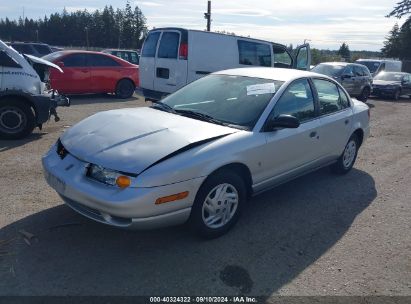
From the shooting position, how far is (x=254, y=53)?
430 inches

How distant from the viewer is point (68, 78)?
12.2 metres

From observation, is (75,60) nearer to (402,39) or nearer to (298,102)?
(298,102)

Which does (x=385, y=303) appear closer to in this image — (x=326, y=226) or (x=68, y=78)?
(x=326, y=226)

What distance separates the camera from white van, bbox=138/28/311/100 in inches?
377

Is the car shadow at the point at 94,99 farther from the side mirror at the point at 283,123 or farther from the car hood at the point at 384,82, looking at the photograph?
the car hood at the point at 384,82

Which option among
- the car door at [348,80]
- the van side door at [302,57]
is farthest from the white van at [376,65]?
the van side door at [302,57]

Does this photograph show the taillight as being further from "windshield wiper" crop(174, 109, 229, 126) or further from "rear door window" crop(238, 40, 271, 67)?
"windshield wiper" crop(174, 109, 229, 126)

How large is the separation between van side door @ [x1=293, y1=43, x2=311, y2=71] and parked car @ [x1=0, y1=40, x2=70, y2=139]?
7555 mm

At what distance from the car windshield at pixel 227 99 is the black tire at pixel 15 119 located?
11.0 feet

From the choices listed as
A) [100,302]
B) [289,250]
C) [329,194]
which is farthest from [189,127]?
[329,194]

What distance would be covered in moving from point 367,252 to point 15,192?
384 cm

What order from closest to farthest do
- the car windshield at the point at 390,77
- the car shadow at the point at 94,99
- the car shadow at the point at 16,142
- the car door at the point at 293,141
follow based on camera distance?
the car door at the point at 293,141 < the car shadow at the point at 16,142 < the car shadow at the point at 94,99 < the car windshield at the point at 390,77

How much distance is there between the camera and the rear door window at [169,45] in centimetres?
960

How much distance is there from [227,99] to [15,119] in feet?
14.0
